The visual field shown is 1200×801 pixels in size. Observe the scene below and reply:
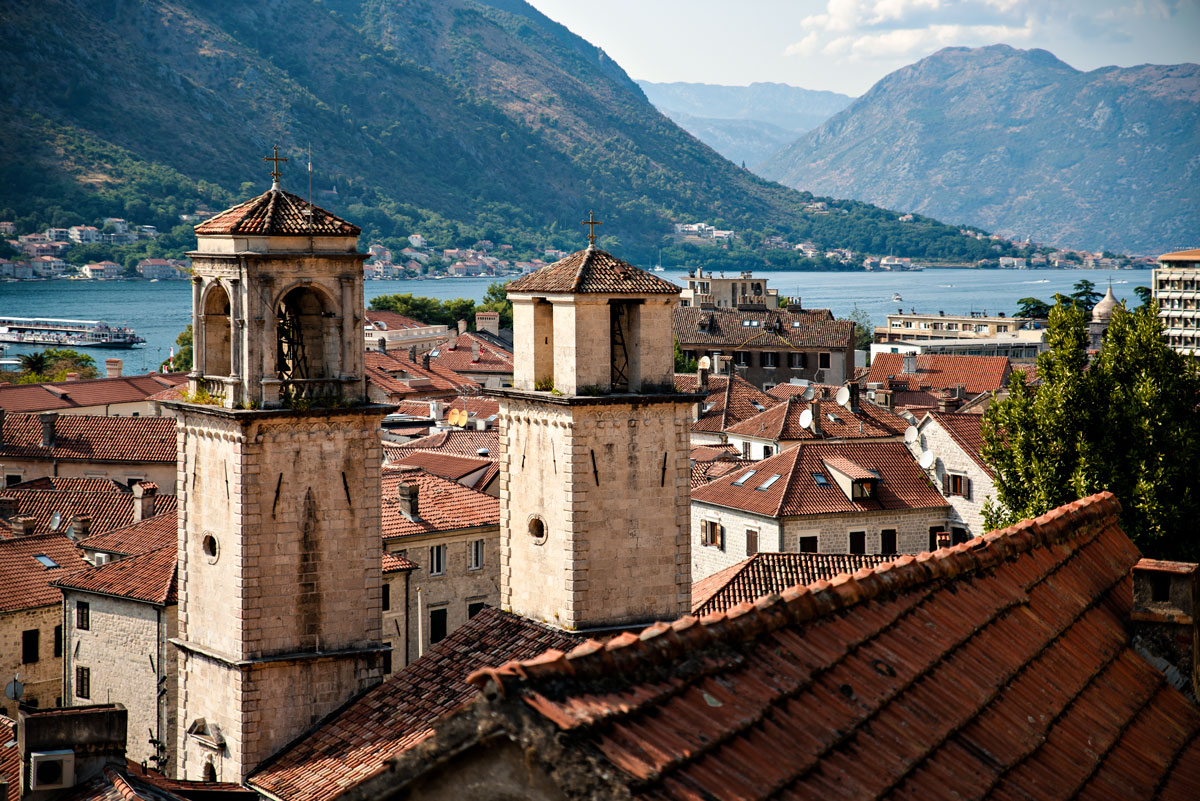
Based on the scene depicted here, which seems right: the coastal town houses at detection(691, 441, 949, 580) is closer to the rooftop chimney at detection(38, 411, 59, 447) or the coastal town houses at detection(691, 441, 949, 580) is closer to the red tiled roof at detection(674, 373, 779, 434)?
the red tiled roof at detection(674, 373, 779, 434)

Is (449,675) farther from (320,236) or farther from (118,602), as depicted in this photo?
(118,602)

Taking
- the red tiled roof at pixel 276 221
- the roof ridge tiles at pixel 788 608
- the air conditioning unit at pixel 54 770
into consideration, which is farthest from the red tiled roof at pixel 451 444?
the roof ridge tiles at pixel 788 608

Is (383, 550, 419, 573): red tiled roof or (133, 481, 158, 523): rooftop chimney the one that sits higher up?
(133, 481, 158, 523): rooftop chimney

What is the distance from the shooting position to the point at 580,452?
2441 cm

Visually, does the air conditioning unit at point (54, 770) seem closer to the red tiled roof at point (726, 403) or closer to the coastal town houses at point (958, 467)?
the coastal town houses at point (958, 467)

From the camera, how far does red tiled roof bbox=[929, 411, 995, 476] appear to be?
46.8 meters

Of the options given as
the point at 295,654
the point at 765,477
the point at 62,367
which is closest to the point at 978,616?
the point at 295,654

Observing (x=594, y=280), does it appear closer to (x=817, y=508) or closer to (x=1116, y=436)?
(x=1116, y=436)

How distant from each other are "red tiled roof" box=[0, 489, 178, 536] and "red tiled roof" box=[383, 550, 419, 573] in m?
11.6

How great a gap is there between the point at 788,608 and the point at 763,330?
101 meters

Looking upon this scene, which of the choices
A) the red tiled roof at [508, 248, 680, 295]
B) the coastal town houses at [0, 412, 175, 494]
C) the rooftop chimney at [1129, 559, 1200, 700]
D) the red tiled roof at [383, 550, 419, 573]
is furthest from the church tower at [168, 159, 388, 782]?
the coastal town houses at [0, 412, 175, 494]

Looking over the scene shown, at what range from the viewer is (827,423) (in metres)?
59.8

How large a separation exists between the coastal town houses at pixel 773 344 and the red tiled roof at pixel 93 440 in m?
43.6

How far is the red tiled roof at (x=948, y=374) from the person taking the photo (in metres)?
83.7
